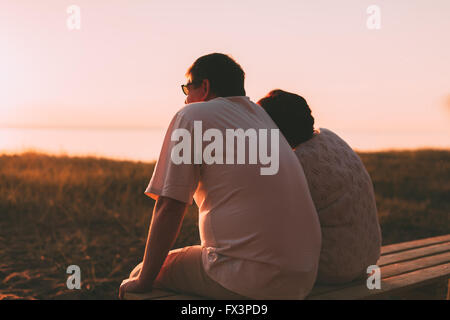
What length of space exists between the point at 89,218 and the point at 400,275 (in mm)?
3695

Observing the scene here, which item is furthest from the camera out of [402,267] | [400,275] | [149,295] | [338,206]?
[402,267]

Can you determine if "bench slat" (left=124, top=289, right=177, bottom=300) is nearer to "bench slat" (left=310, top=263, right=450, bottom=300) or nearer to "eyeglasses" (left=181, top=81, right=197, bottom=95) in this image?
"bench slat" (left=310, top=263, right=450, bottom=300)

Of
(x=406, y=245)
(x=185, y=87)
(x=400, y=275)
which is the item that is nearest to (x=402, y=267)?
(x=400, y=275)

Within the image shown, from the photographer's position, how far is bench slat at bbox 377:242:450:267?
2890 mm

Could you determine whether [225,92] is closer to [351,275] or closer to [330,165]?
[330,165]

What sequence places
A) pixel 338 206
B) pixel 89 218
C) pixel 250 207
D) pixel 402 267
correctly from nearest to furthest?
pixel 250 207, pixel 338 206, pixel 402 267, pixel 89 218

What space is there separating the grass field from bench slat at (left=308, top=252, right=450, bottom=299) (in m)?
1.99

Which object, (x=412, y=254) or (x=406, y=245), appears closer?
(x=412, y=254)

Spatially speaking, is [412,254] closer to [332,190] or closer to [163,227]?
[332,190]

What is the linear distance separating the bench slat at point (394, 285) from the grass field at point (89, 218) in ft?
6.76

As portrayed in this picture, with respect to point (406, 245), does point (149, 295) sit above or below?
above

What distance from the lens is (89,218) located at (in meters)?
5.10
